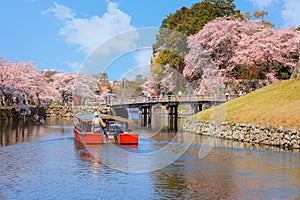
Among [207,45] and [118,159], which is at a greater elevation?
[207,45]

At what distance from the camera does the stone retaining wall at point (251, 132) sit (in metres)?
37.8

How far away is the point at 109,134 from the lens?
3762 centimetres

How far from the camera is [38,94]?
103125 millimetres

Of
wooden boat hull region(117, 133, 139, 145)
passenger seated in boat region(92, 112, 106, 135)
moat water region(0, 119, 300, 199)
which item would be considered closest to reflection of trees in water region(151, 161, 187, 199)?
moat water region(0, 119, 300, 199)

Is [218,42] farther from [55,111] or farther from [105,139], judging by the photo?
[55,111]

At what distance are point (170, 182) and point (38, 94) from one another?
3324 inches

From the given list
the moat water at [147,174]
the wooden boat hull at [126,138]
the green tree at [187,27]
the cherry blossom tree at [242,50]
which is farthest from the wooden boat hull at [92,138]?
the green tree at [187,27]

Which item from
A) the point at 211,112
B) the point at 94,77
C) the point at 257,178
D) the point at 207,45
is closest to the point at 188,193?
the point at 257,178

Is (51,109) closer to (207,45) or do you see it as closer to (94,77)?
(94,77)

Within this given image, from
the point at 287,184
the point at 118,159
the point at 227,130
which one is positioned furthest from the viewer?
the point at 227,130

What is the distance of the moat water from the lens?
2038 centimetres

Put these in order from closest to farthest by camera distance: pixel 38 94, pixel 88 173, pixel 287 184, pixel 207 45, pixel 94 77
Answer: pixel 287 184
pixel 88 173
pixel 207 45
pixel 38 94
pixel 94 77

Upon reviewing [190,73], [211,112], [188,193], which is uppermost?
[190,73]

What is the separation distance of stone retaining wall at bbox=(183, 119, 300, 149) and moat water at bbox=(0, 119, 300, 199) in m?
2.24
